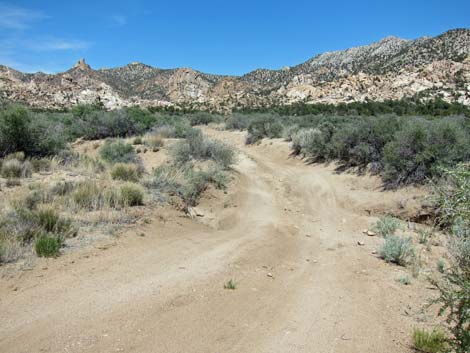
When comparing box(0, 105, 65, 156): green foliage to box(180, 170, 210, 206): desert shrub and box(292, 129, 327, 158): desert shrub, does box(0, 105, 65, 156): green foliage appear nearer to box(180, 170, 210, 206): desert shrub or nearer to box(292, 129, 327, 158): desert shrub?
box(180, 170, 210, 206): desert shrub

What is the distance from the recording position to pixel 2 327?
167 inches

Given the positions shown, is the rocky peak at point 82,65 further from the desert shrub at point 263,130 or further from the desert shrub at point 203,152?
the desert shrub at point 203,152

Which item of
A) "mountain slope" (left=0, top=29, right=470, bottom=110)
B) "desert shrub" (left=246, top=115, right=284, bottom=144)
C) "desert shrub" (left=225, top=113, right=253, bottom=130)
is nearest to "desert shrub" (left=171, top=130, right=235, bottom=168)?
"desert shrub" (left=246, top=115, right=284, bottom=144)

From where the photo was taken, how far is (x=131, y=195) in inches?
366

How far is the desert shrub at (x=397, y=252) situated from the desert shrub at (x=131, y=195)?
5.92 m

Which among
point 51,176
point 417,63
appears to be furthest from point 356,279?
point 417,63

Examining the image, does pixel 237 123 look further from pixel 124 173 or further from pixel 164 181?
pixel 164 181

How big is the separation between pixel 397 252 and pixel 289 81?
3378 inches

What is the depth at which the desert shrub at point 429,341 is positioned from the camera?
13.4ft

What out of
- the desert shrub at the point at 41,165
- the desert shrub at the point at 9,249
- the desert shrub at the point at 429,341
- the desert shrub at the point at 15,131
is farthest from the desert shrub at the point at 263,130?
the desert shrub at the point at 429,341

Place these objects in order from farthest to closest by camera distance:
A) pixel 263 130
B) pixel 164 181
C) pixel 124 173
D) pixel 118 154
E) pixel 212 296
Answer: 1. pixel 263 130
2. pixel 118 154
3. pixel 124 173
4. pixel 164 181
5. pixel 212 296

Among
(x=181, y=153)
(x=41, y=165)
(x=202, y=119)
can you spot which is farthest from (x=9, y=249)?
(x=202, y=119)

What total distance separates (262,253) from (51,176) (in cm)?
773

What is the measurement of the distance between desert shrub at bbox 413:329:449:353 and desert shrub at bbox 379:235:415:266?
3.23 meters
